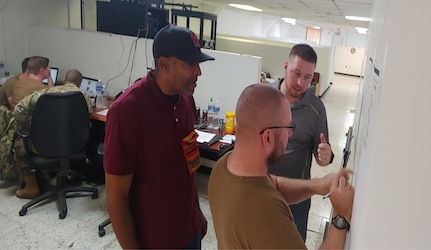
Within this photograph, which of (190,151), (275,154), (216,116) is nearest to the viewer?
(275,154)

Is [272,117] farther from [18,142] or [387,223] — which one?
[18,142]

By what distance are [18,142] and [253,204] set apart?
300 centimetres

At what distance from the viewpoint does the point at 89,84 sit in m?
4.20

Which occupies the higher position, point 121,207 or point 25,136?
point 121,207

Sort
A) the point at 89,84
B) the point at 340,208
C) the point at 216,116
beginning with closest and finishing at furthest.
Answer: the point at 340,208, the point at 216,116, the point at 89,84

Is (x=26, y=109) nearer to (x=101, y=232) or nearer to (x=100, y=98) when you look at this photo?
(x=100, y=98)

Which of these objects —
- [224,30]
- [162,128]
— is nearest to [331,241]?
[162,128]

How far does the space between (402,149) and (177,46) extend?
3.31 ft

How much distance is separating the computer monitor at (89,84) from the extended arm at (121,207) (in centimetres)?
306

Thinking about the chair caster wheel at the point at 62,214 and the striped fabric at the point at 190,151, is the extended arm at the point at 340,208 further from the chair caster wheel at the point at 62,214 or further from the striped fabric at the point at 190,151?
the chair caster wheel at the point at 62,214

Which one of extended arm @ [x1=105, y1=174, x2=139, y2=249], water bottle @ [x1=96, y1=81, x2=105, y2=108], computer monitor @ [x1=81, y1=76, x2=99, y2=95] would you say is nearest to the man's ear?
extended arm @ [x1=105, y1=174, x2=139, y2=249]

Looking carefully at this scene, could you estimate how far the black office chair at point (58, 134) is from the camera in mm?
2898

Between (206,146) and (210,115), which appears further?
(210,115)

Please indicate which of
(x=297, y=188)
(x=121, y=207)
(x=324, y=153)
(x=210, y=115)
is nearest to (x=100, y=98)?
(x=210, y=115)
